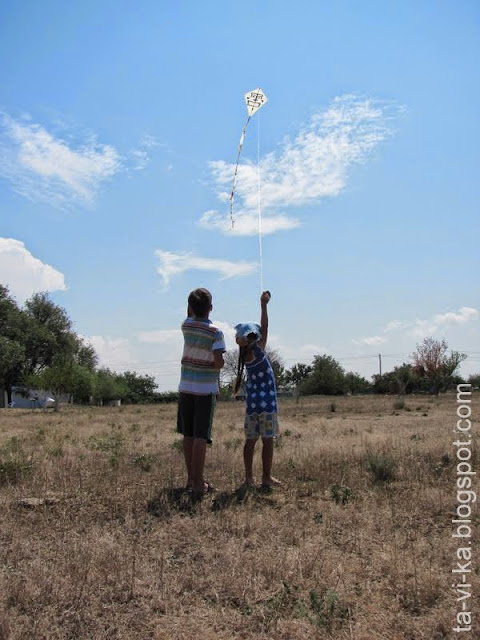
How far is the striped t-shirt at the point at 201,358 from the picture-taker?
5.03 meters

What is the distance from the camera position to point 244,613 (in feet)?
8.60

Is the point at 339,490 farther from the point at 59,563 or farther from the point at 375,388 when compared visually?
the point at 375,388

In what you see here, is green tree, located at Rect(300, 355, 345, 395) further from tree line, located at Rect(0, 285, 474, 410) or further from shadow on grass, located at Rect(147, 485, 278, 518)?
shadow on grass, located at Rect(147, 485, 278, 518)

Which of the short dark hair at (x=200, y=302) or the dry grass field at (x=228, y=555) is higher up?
the short dark hair at (x=200, y=302)

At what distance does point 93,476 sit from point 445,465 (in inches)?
146

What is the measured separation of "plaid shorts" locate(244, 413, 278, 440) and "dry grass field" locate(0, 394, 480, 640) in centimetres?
51

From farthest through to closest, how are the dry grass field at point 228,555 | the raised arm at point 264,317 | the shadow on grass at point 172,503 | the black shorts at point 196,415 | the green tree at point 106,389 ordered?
1. the green tree at point 106,389
2. the raised arm at point 264,317
3. the black shorts at point 196,415
4. the shadow on grass at point 172,503
5. the dry grass field at point 228,555

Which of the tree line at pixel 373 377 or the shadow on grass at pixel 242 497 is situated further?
the tree line at pixel 373 377

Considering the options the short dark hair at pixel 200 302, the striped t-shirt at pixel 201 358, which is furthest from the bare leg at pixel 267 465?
the short dark hair at pixel 200 302

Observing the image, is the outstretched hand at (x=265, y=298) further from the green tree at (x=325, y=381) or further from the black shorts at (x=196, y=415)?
the green tree at (x=325, y=381)

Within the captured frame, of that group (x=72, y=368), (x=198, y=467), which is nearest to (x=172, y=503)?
(x=198, y=467)

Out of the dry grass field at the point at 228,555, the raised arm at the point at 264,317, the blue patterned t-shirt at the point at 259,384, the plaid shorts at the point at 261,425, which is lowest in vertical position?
the dry grass field at the point at 228,555

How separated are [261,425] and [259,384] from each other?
1.33ft

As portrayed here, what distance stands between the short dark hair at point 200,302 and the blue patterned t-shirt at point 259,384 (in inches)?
25.1
